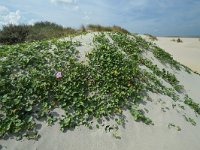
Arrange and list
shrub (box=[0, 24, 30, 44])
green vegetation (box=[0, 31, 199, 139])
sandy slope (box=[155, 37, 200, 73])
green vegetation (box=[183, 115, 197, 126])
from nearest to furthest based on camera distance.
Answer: green vegetation (box=[0, 31, 199, 139]), green vegetation (box=[183, 115, 197, 126]), shrub (box=[0, 24, 30, 44]), sandy slope (box=[155, 37, 200, 73])

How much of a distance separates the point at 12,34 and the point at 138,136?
8.75 meters

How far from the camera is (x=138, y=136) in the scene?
5.25 meters

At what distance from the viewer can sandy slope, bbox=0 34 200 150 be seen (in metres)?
4.68

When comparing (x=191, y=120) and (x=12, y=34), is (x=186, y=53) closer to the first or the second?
(x=12, y=34)

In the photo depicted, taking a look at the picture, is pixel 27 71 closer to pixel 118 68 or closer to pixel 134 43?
pixel 118 68

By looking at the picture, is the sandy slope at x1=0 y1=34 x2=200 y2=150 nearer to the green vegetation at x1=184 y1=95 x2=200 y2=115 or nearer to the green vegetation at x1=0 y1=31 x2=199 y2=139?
the green vegetation at x1=0 y1=31 x2=199 y2=139

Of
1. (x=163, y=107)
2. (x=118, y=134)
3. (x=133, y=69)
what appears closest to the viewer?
(x=118, y=134)

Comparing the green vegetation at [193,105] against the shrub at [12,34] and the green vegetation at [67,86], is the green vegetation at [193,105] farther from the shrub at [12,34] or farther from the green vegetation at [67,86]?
the shrub at [12,34]

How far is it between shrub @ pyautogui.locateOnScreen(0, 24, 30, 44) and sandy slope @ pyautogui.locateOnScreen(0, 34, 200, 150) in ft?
25.7

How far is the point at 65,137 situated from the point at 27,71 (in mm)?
1767

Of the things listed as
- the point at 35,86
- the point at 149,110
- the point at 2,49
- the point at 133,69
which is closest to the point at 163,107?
the point at 149,110

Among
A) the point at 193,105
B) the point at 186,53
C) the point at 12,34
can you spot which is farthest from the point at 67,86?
the point at 186,53

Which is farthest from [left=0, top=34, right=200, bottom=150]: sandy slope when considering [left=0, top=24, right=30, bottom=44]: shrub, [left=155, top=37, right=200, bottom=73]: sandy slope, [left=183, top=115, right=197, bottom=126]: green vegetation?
[left=155, top=37, right=200, bottom=73]: sandy slope

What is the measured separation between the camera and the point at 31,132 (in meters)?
4.69
